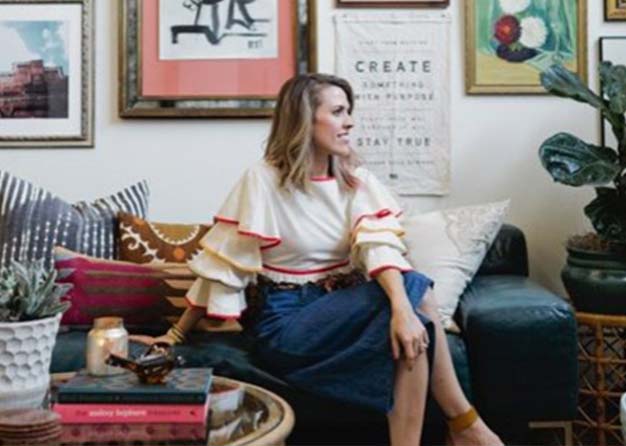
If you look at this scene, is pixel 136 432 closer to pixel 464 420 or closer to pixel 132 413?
pixel 132 413

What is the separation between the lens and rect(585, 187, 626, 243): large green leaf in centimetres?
218

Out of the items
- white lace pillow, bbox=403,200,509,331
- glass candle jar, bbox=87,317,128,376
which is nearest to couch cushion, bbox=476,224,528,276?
white lace pillow, bbox=403,200,509,331

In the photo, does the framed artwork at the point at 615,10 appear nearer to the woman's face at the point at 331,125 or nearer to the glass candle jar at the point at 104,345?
the woman's face at the point at 331,125

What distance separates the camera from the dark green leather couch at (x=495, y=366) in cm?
180

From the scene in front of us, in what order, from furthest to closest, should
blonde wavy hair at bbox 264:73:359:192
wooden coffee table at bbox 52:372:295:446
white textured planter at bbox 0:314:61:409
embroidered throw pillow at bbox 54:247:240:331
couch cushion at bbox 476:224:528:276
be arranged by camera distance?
1. couch cushion at bbox 476:224:528:276
2. embroidered throw pillow at bbox 54:247:240:331
3. blonde wavy hair at bbox 264:73:359:192
4. white textured planter at bbox 0:314:61:409
5. wooden coffee table at bbox 52:372:295:446

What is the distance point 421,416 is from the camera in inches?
63.4

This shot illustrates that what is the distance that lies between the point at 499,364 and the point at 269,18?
1.50 metres

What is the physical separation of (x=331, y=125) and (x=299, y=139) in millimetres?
93

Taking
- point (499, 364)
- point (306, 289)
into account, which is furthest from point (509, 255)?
point (306, 289)

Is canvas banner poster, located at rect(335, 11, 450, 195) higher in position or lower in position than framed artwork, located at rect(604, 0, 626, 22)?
lower

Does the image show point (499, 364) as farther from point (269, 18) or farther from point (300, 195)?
point (269, 18)

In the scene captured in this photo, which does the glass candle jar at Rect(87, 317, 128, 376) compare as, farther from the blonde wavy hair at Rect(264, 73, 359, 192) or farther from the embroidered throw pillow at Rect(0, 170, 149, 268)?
the embroidered throw pillow at Rect(0, 170, 149, 268)

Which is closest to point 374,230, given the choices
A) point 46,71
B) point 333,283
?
point 333,283


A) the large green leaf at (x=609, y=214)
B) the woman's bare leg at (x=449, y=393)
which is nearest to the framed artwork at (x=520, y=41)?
the large green leaf at (x=609, y=214)
